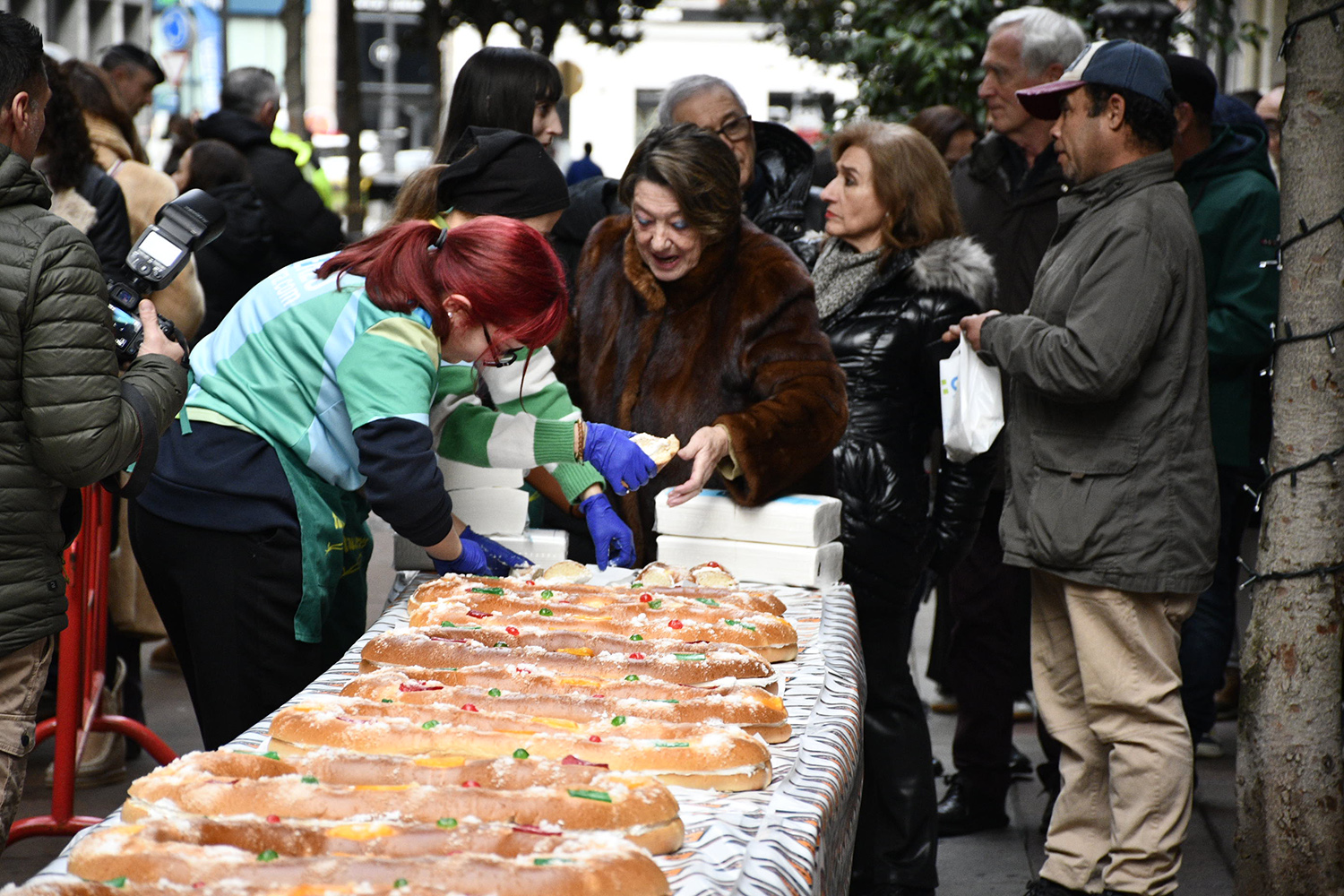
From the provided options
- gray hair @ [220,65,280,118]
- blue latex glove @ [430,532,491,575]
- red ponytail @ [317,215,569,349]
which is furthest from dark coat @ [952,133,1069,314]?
gray hair @ [220,65,280,118]

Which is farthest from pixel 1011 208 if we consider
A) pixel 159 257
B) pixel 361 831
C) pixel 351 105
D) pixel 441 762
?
pixel 351 105

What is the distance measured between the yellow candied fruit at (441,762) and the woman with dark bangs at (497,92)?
2.71 metres

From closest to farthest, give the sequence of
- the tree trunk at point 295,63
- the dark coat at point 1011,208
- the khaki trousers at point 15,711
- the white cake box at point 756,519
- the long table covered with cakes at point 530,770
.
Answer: the long table covered with cakes at point 530,770, the khaki trousers at point 15,711, the white cake box at point 756,519, the dark coat at point 1011,208, the tree trunk at point 295,63

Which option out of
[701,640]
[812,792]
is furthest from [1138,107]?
[812,792]

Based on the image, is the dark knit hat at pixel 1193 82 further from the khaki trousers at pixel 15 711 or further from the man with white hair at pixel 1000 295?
the khaki trousers at pixel 15 711

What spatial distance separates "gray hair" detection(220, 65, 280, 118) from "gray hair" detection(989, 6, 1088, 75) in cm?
401

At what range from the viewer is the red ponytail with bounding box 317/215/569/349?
286cm

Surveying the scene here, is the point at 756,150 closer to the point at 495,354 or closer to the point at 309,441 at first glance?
the point at 495,354

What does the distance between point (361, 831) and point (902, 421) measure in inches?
103

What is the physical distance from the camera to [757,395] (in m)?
3.81

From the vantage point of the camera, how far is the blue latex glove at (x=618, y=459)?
3.51 meters

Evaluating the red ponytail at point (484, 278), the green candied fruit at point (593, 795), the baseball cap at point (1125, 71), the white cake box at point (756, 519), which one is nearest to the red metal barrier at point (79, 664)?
the white cake box at point (756, 519)

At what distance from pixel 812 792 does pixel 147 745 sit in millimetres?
3239

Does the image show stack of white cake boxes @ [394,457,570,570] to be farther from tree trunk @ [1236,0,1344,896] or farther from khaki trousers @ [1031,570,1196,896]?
tree trunk @ [1236,0,1344,896]
